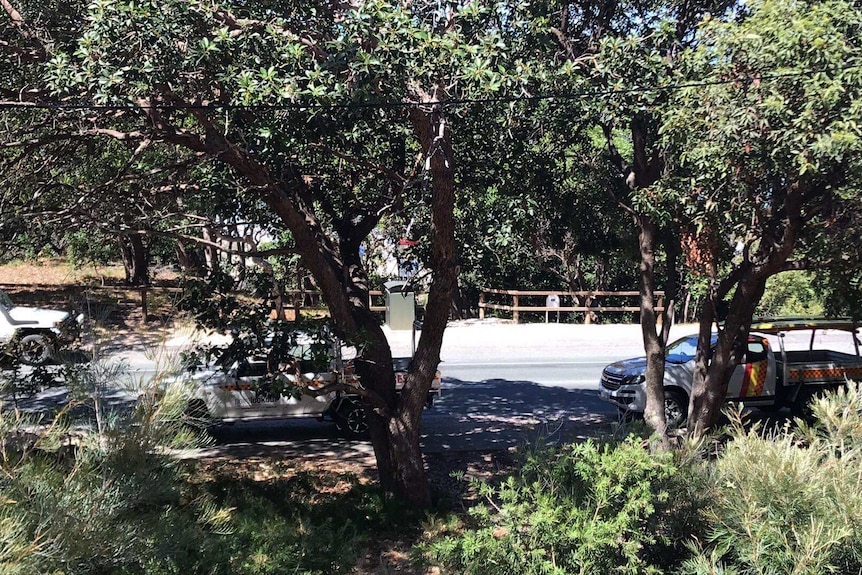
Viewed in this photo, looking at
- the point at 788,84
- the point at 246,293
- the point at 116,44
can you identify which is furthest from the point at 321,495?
the point at 788,84

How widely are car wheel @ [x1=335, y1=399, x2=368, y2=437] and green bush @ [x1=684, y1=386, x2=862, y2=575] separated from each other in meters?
7.04

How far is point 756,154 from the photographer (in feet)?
25.7

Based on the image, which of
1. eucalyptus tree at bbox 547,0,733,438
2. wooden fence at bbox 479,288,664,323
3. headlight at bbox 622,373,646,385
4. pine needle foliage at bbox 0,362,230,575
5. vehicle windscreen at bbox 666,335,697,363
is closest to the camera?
pine needle foliage at bbox 0,362,230,575

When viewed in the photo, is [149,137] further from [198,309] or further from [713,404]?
[713,404]

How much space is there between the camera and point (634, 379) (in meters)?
12.7

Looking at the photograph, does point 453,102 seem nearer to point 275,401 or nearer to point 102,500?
point 102,500

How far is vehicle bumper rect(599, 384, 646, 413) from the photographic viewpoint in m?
12.5

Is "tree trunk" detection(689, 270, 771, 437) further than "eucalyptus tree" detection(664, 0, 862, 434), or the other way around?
"tree trunk" detection(689, 270, 771, 437)

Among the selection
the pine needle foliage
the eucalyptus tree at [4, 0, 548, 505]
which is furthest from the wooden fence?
the pine needle foliage

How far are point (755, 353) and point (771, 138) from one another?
19.7 feet

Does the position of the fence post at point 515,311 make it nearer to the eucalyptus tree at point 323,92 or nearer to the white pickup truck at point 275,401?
the white pickup truck at point 275,401

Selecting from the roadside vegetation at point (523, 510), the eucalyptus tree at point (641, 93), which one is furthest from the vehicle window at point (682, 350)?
the roadside vegetation at point (523, 510)

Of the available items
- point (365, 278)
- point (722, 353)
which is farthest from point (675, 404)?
point (365, 278)

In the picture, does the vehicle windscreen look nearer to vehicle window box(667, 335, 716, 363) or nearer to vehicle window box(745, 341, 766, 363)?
vehicle window box(667, 335, 716, 363)
